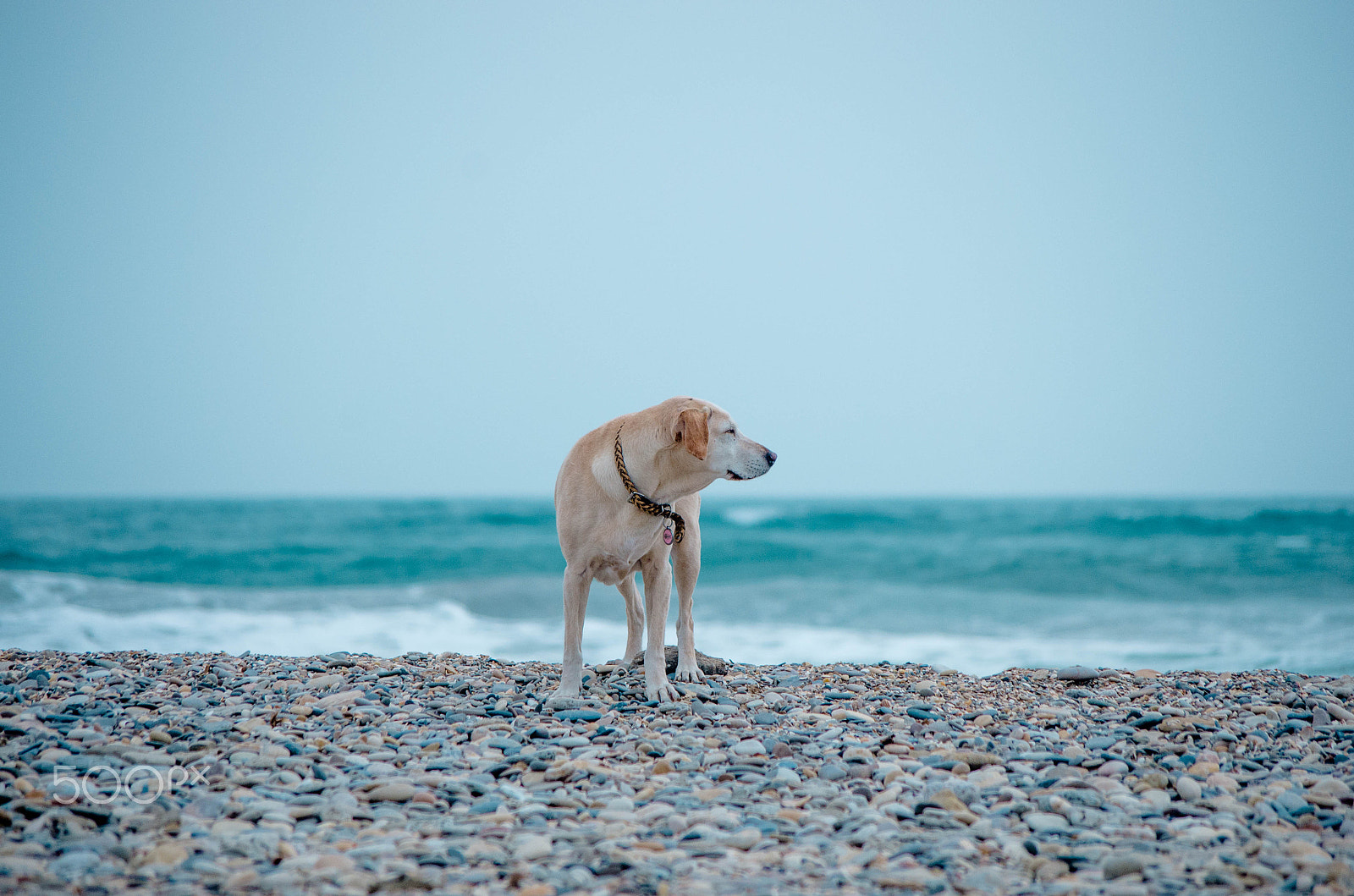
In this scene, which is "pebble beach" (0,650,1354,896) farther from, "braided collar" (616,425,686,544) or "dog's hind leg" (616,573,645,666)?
"braided collar" (616,425,686,544)

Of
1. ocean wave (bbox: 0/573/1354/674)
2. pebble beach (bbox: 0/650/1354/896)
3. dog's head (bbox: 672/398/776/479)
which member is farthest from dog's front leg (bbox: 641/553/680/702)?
ocean wave (bbox: 0/573/1354/674)

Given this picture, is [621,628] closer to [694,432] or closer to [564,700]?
[564,700]

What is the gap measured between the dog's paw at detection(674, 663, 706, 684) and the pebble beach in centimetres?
15

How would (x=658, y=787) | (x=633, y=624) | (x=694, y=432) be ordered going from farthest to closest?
(x=633, y=624), (x=694, y=432), (x=658, y=787)

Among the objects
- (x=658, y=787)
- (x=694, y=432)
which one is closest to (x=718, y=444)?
(x=694, y=432)

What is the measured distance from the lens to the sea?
11.0 metres

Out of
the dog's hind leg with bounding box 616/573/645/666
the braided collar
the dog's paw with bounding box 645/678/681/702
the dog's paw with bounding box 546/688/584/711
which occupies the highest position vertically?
the braided collar

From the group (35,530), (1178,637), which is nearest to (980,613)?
(1178,637)

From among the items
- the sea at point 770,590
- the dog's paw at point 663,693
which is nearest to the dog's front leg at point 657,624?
the dog's paw at point 663,693

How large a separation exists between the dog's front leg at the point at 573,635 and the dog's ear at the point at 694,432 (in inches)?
40.1

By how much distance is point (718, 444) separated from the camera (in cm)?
476

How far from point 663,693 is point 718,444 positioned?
152cm

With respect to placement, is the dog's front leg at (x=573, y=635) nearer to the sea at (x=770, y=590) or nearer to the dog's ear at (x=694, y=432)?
the dog's ear at (x=694, y=432)

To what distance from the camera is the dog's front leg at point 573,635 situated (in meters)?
5.00
